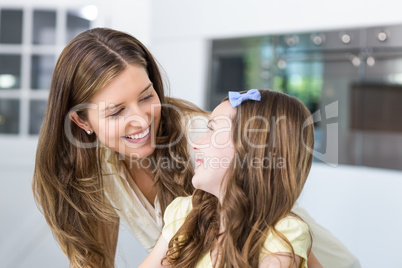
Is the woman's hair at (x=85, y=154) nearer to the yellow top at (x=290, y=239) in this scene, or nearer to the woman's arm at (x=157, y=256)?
the woman's arm at (x=157, y=256)

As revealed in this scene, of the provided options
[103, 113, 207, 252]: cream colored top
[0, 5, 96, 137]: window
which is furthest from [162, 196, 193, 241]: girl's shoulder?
[0, 5, 96, 137]: window

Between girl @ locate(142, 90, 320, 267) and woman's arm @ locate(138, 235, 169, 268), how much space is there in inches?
5.8

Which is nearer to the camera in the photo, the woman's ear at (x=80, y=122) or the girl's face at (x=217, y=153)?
the girl's face at (x=217, y=153)

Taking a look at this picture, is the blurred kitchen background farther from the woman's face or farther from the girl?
Result: the girl

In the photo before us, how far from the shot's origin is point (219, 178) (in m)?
1.35

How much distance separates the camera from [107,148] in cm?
186

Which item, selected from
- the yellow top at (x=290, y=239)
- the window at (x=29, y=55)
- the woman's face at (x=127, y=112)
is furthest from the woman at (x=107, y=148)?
the window at (x=29, y=55)

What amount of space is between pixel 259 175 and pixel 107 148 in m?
0.73

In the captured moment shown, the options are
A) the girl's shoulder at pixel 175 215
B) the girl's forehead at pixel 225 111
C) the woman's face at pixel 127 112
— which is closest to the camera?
the girl's forehead at pixel 225 111

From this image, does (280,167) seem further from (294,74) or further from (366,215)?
(294,74)

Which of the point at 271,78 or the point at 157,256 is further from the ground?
the point at 271,78

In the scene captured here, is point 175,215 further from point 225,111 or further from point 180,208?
point 225,111

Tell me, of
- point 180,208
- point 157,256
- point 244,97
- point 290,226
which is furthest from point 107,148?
point 290,226

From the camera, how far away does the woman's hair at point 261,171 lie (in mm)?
1308
